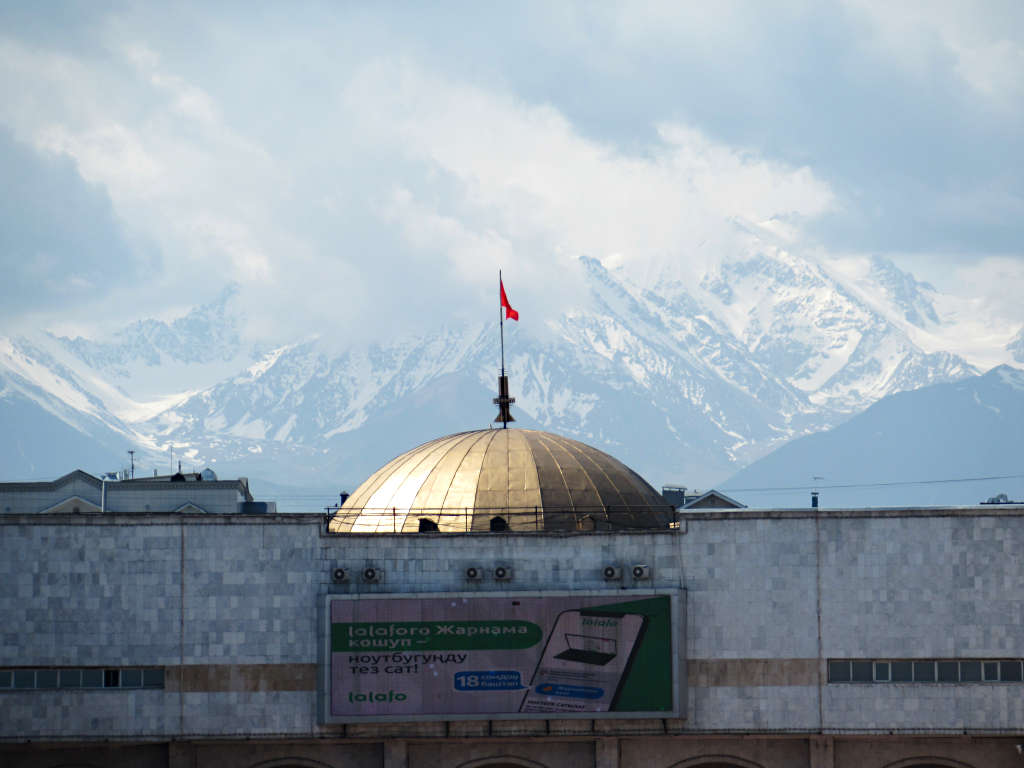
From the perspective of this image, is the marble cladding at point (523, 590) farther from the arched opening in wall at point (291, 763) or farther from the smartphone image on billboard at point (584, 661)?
the arched opening in wall at point (291, 763)

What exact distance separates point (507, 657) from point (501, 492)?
27.3 ft

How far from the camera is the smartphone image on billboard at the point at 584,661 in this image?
184 ft

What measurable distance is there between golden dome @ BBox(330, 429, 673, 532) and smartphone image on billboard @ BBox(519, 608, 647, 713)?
19.8ft

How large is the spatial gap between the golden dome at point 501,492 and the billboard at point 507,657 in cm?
555

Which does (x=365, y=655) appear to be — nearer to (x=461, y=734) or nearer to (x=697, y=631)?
(x=461, y=734)

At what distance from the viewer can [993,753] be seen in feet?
187

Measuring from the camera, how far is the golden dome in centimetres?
6153

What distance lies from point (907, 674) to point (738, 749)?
7.07m

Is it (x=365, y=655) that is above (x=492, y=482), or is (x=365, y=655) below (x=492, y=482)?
below

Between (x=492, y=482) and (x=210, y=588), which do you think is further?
(x=492, y=482)

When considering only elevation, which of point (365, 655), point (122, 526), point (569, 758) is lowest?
point (569, 758)

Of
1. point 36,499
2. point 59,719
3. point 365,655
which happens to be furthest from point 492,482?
point 36,499

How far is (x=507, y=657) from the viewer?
56.2m

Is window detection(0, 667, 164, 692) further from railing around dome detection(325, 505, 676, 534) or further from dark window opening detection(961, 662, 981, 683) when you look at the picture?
dark window opening detection(961, 662, 981, 683)
